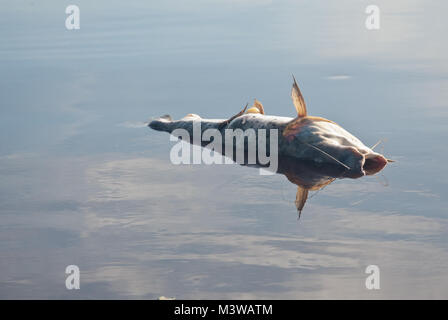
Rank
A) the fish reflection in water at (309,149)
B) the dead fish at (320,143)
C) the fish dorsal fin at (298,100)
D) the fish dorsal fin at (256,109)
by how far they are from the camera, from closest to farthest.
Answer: the fish reflection in water at (309,149) < the dead fish at (320,143) < the fish dorsal fin at (298,100) < the fish dorsal fin at (256,109)

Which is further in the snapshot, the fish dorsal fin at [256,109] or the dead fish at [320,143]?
the fish dorsal fin at [256,109]

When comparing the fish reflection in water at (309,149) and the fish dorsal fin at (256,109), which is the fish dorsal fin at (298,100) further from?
the fish dorsal fin at (256,109)

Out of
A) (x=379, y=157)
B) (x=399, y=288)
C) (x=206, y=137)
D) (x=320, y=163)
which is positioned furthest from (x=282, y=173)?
(x=399, y=288)

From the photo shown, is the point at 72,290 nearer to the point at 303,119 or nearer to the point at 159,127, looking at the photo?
the point at 303,119

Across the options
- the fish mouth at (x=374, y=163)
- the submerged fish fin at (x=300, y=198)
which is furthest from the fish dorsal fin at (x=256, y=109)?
the submerged fish fin at (x=300, y=198)

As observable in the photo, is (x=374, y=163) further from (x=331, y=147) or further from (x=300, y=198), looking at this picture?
(x=300, y=198)

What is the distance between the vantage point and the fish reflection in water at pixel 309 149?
8.77 metres

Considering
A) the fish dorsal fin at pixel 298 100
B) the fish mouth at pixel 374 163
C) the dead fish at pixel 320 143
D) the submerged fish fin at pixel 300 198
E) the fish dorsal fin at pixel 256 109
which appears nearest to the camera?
the submerged fish fin at pixel 300 198

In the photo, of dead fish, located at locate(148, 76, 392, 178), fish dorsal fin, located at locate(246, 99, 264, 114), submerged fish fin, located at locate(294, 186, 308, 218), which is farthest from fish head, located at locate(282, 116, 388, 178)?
fish dorsal fin, located at locate(246, 99, 264, 114)

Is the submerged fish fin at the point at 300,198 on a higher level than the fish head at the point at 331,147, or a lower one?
lower

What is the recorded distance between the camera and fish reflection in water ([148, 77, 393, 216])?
28.8 ft

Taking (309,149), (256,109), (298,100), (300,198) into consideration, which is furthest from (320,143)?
(256,109)

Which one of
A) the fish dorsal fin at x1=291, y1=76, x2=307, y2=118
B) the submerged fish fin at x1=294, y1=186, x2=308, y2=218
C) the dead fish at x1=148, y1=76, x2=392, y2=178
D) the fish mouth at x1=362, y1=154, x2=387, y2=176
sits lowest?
the submerged fish fin at x1=294, y1=186, x2=308, y2=218

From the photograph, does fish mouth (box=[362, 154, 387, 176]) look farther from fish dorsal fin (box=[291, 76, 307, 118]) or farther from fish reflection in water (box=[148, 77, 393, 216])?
fish dorsal fin (box=[291, 76, 307, 118])
